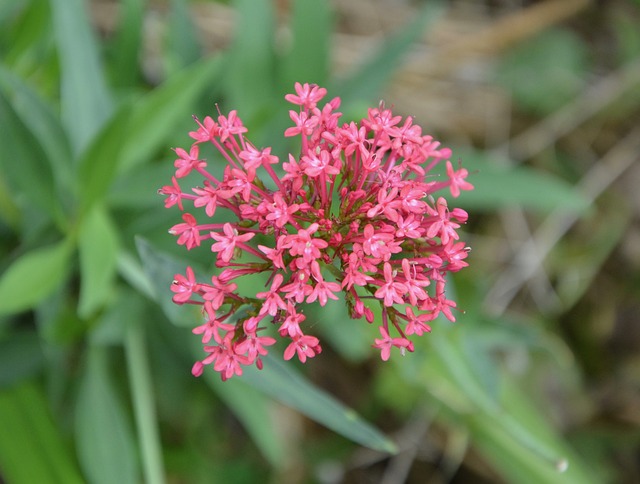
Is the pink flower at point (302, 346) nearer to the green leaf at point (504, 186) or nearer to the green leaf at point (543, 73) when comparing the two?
the green leaf at point (504, 186)

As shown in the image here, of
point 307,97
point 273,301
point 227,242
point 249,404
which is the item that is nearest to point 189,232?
point 227,242

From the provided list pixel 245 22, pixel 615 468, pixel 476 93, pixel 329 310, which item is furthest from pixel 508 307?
pixel 245 22

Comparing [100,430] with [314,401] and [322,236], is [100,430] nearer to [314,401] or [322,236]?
[314,401]

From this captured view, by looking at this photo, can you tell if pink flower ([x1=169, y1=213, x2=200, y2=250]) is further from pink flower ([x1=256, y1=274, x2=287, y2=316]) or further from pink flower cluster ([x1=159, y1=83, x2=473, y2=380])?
pink flower ([x1=256, y1=274, x2=287, y2=316])

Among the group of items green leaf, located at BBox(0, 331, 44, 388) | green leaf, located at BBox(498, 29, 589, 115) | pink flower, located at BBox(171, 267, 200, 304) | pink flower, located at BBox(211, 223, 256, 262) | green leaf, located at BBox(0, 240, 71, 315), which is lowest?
green leaf, located at BBox(0, 331, 44, 388)

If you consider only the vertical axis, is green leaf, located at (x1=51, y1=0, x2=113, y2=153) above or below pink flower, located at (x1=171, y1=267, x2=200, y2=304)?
above

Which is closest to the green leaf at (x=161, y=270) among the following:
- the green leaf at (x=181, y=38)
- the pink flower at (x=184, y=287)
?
the pink flower at (x=184, y=287)

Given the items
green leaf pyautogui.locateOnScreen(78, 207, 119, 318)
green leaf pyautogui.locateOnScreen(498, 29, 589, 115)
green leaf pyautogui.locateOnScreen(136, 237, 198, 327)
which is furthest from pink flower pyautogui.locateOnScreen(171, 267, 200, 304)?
green leaf pyautogui.locateOnScreen(498, 29, 589, 115)
